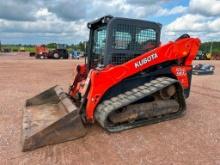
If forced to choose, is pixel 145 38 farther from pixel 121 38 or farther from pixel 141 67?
pixel 141 67

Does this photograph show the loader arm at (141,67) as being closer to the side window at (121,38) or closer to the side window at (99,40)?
the side window at (121,38)

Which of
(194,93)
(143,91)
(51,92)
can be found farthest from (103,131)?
(194,93)

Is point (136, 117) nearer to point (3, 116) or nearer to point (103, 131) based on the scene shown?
point (103, 131)

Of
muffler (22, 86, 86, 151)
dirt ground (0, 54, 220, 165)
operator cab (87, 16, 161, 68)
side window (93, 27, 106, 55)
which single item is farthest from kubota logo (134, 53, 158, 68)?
muffler (22, 86, 86, 151)

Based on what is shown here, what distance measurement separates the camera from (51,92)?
21.5ft

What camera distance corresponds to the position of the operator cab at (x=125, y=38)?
17.7 feet

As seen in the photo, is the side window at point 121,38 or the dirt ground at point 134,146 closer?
the dirt ground at point 134,146

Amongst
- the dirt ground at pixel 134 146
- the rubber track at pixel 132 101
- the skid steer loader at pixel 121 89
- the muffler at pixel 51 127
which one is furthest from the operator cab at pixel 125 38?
the dirt ground at pixel 134 146

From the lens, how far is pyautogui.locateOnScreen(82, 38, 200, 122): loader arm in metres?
4.83

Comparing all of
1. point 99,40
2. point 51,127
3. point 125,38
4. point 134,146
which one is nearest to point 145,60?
point 125,38

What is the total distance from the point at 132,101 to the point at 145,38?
1.64 m

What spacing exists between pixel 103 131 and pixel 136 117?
0.67 metres

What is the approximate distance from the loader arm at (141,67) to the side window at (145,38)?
1.39 ft

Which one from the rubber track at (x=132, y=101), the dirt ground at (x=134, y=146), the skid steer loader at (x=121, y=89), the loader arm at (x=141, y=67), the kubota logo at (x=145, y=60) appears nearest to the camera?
the dirt ground at (x=134, y=146)
